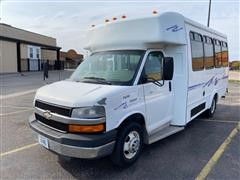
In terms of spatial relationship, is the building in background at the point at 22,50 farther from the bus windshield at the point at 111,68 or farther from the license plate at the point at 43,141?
the license plate at the point at 43,141

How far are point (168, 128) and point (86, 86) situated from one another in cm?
239

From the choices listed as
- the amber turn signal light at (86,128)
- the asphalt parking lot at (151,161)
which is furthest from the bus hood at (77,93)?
the asphalt parking lot at (151,161)

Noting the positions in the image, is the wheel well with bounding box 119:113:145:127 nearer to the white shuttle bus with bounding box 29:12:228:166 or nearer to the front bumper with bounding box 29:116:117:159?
the white shuttle bus with bounding box 29:12:228:166

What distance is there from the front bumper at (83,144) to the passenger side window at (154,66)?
142 centimetres

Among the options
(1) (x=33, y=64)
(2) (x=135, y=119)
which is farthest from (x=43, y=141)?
(1) (x=33, y=64)

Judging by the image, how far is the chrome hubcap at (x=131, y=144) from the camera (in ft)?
13.5

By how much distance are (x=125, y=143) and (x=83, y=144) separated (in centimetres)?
90

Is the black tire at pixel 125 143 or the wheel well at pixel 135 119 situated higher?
the wheel well at pixel 135 119

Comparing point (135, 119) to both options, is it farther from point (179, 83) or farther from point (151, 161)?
point (179, 83)

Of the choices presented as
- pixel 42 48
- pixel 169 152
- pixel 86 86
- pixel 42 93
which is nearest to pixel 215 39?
pixel 169 152

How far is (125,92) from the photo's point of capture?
3.89m

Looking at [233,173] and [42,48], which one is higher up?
[42,48]

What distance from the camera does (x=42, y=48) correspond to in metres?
36.4

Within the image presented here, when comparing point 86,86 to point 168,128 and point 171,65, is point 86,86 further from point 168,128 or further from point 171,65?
point 168,128
